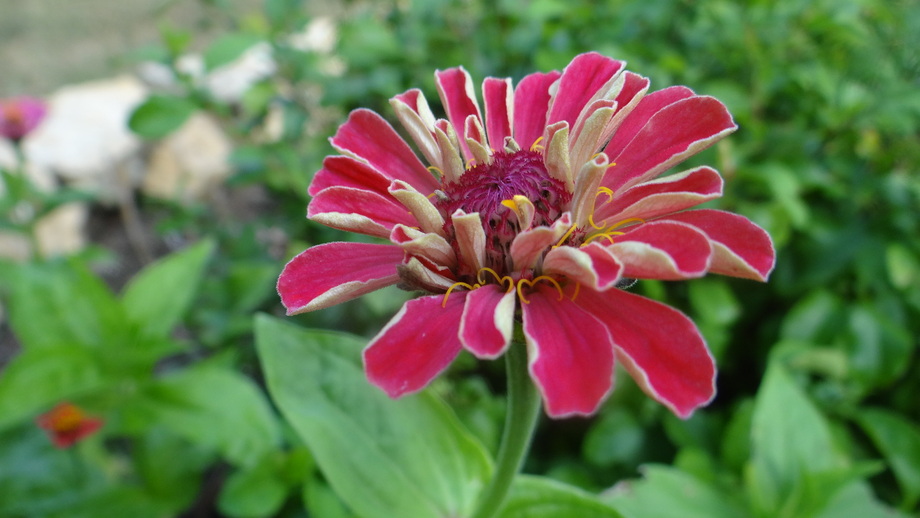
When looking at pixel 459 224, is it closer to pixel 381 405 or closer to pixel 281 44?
pixel 381 405

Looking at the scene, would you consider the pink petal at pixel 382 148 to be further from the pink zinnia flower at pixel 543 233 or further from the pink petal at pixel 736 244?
the pink petal at pixel 736 244

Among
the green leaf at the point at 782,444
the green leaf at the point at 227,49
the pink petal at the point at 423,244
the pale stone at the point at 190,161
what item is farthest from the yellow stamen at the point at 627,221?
the pale stone at the point at 190,161

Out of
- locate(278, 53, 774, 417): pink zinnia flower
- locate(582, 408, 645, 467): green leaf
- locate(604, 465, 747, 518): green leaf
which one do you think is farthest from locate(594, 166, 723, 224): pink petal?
locate(582, 408, 645, 467): green leaf

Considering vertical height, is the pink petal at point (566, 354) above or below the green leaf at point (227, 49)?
below

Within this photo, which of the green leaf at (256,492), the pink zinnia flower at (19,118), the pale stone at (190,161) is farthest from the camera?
the pale stone at (190,161)

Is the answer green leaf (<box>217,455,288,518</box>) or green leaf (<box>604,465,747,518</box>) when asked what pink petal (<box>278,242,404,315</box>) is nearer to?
green leaf (<box>604,465,747,518</box>)

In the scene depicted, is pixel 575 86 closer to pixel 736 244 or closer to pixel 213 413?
pixel 736 244
